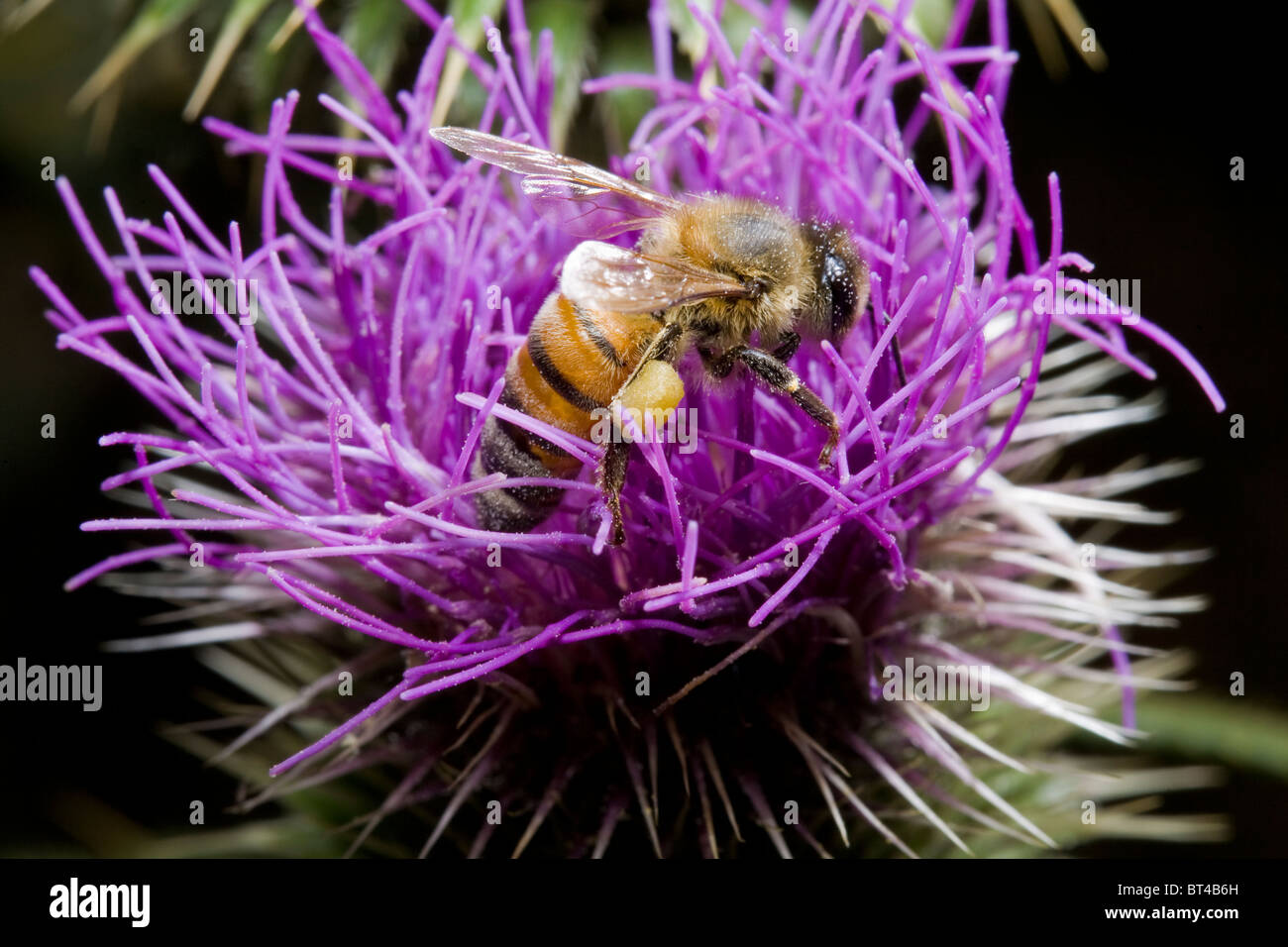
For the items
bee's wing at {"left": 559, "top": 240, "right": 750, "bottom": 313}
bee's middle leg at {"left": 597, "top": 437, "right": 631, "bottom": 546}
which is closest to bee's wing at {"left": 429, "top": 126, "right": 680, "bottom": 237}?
bee's wing at {"left": 559, "top": 240, "right": 750, "bottom": 313}

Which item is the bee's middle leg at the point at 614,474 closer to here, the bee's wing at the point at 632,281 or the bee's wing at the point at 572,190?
the bee's wing at the point at 632,281

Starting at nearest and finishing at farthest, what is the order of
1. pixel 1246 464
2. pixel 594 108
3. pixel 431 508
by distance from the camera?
pixel 431 508 → pixel 594 108 → pixel 1246 464

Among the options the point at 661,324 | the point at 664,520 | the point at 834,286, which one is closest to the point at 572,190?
the point at 661,324

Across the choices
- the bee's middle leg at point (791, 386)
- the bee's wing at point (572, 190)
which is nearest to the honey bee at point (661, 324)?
the bee's middle leg at point (791, 386)

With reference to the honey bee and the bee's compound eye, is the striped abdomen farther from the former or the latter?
the bee's compound eye

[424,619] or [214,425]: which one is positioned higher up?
[214,425]
